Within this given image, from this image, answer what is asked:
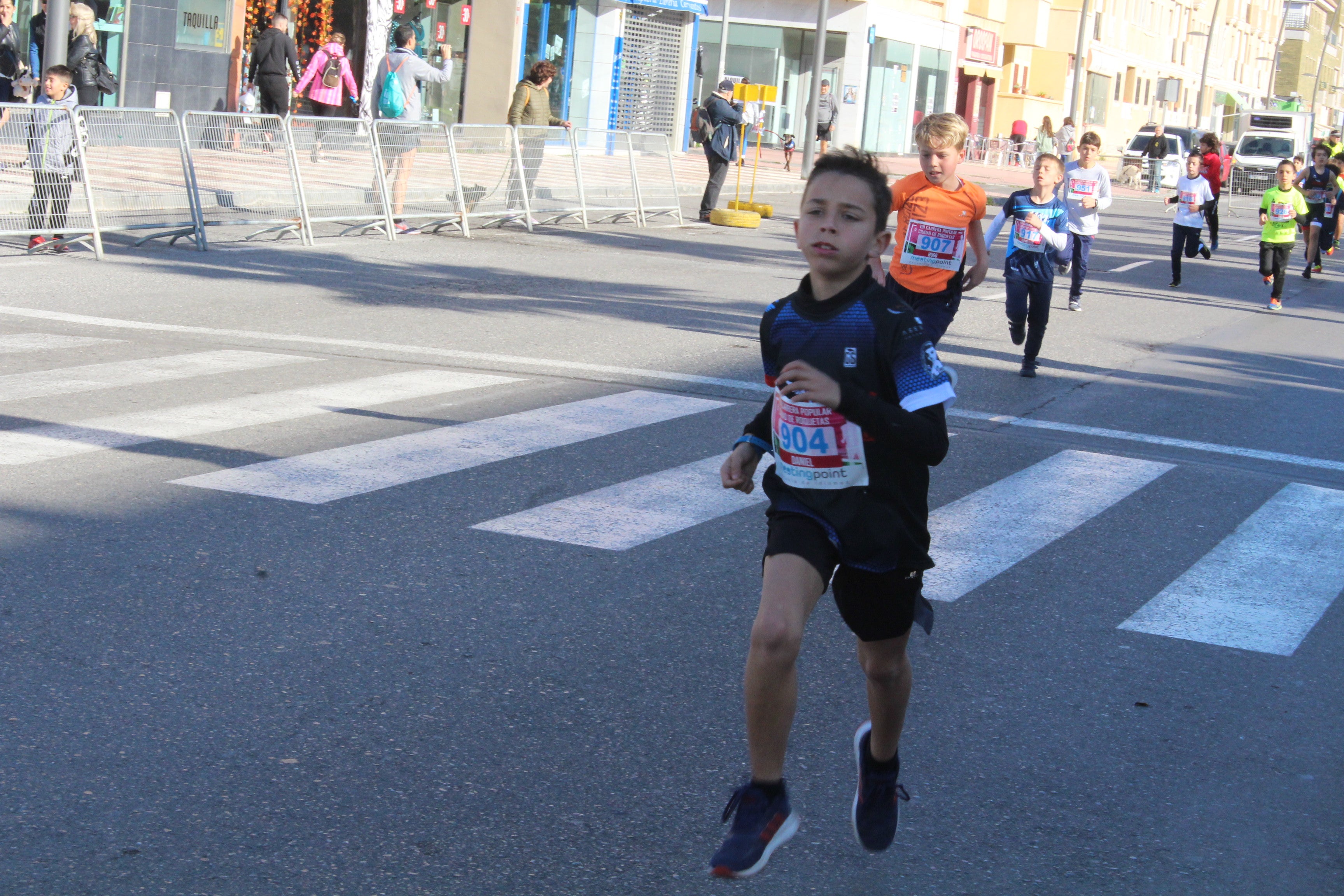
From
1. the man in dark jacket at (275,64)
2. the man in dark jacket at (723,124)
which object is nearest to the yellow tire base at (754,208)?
the man in dark jacket at (723,124)

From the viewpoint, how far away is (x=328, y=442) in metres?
7.31

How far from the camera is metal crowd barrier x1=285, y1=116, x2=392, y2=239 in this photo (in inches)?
620

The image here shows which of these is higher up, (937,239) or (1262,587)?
(937,239)

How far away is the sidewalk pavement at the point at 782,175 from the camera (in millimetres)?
28984

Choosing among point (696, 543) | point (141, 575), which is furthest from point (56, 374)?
point (696, 543)

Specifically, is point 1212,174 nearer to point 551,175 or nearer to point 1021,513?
point 551,175

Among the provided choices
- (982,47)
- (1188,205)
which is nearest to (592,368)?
(1188,205)

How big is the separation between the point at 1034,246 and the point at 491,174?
363 inches

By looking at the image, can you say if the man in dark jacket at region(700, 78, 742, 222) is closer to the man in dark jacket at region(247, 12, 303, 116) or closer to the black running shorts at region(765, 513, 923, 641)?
the man in dark jacket at region(247, 12, 303, 116)

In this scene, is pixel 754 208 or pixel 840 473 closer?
pixel 840 473

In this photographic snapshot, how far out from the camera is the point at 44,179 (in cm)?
1337

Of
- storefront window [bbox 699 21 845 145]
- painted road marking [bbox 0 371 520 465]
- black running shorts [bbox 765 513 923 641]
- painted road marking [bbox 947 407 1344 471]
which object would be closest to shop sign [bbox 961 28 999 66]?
storefront window [bbox 699 21 845 145]

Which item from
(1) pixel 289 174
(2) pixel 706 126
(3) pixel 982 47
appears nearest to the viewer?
(1) pixel 289 174

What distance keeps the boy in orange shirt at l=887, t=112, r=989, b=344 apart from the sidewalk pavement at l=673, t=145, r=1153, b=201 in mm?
14958
